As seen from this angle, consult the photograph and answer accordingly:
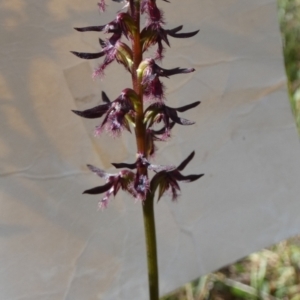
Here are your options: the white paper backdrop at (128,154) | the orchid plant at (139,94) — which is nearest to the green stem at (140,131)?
the orchid plant at (139,94)

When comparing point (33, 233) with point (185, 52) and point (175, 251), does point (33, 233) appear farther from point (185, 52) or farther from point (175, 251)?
point (185, 52)

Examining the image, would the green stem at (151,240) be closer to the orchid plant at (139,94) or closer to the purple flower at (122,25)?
the orchid plant at (139,94)

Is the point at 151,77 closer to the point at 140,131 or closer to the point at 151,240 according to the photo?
the point at 140,131

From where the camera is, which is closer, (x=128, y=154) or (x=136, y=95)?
(x=136, y=95)

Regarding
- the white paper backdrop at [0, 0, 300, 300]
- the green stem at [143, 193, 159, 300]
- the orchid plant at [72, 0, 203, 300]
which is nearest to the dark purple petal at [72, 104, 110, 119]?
the orchid plant at [72, 0, 203, 300]

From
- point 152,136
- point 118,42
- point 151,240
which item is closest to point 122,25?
point 118,42

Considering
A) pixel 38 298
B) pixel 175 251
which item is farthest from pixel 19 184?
pixel 175 251
